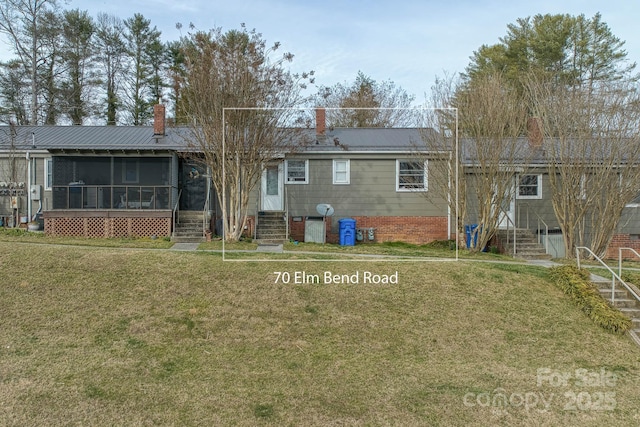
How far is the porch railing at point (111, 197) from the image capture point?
15438mm

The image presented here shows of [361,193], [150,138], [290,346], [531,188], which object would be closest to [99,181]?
[150,138]

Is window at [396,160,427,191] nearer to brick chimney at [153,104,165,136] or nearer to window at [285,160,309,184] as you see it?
window at [285,160,309,184]

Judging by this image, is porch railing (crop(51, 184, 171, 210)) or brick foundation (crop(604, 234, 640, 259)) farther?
brick foundation (crop(604, 234, 640, 259))

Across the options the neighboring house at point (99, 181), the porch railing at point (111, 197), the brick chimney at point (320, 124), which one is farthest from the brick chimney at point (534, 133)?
the porch railing at point (111, 197)

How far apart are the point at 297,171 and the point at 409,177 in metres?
4.11

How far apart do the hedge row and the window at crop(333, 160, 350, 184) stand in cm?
828

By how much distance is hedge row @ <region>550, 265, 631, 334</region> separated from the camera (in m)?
8.00

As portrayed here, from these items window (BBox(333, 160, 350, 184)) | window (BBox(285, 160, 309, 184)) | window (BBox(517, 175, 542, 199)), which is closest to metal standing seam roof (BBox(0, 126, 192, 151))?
window (BBox(285, 160, 309, 184))

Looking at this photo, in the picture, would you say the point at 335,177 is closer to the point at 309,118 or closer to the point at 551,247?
the point at 309,118

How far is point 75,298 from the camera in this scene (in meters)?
8.30

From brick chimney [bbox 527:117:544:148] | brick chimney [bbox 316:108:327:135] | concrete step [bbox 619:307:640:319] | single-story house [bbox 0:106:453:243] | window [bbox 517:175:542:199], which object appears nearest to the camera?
concrete step [bbox 619:307:640:319]

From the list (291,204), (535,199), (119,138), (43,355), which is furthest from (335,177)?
(43,355)

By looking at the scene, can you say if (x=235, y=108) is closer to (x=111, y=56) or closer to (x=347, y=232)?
(x=347, y=232)

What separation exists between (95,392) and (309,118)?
39.9 feet
